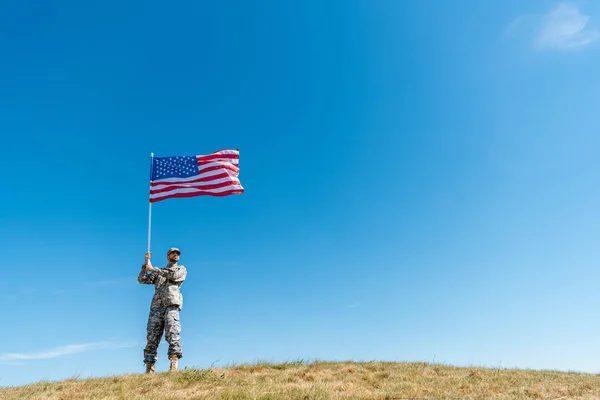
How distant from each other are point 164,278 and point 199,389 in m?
4.25

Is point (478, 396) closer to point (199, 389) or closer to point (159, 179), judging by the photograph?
point (199, 389)

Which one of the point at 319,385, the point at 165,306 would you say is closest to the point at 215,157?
the point at 165,306

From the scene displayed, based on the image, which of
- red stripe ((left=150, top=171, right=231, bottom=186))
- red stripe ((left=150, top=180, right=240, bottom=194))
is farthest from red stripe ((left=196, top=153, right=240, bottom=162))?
red stripe ((left=150, top=180, right=240, bottom=194))

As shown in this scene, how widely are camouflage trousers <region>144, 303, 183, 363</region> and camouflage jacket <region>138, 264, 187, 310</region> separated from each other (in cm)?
18

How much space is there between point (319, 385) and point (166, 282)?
539 cm

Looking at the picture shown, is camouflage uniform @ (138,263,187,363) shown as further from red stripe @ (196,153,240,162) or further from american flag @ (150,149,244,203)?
red stripe @ (196,153,240,162)

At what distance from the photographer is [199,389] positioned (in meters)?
9.84

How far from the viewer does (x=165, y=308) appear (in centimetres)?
1323

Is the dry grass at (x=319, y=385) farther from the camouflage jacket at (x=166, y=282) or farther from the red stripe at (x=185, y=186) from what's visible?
the red stripe at (x=185, y=186)

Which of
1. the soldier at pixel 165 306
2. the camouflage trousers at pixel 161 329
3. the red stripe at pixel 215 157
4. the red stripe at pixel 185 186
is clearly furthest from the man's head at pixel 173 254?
the red stripe at pixel 215 157

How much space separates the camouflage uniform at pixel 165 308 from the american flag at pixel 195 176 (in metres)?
2.31

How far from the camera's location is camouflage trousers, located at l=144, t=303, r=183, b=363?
12.8 metres

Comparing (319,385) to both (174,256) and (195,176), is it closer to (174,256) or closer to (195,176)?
(174,256)

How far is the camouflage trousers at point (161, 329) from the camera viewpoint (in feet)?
42.0
